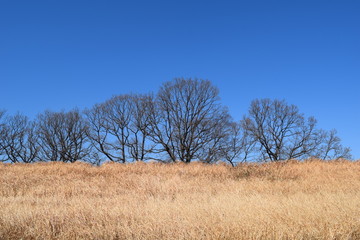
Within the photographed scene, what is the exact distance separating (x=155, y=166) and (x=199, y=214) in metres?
9.86

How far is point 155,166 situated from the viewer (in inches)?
628

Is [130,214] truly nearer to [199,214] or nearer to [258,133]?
[199,214]

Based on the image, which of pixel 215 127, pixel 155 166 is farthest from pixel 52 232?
pixel 215 127

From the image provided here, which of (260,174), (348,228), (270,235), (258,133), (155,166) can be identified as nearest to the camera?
(270,235)

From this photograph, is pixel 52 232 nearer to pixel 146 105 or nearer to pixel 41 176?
pixel 41 176

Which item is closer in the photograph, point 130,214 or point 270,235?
point 270,235

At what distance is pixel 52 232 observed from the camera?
5.42 meters

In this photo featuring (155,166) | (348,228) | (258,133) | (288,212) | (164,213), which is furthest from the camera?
(258,133)

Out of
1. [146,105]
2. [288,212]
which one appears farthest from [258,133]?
[288,212]

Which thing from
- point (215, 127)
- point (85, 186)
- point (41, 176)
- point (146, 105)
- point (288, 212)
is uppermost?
point (146, 105)

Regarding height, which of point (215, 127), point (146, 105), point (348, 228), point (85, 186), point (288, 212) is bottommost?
point (348, 228)

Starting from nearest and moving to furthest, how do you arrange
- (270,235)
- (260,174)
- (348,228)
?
1. (270,235)
2. (348,228)
3. (260,174)

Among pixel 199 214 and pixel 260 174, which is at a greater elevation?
pixel 260 174

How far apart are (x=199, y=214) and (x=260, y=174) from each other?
8971 mm
